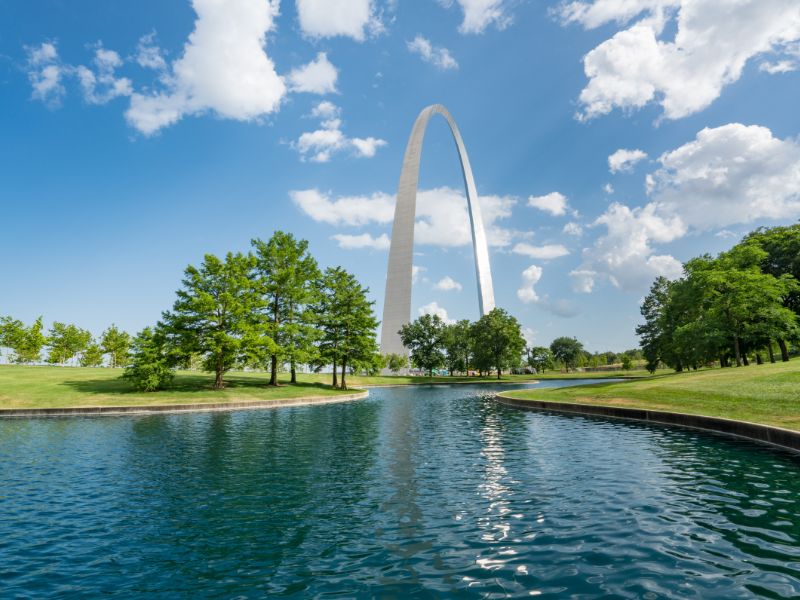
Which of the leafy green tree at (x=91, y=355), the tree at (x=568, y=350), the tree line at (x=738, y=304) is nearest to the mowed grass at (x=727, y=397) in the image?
the tree line at (x=738, y=304)

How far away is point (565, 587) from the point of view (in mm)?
6016

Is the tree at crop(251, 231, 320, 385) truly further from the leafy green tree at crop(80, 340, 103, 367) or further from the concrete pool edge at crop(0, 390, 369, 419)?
the leafy green tree at crop(80, 340, 103, 367)

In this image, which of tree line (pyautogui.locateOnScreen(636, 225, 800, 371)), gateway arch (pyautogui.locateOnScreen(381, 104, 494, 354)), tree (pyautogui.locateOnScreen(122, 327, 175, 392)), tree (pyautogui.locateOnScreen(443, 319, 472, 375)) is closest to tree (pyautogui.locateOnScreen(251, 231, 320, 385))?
tree (pyautogui.locateOnScreen(122, 327, 175, 392))

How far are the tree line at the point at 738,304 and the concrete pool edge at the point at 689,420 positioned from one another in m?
22.2

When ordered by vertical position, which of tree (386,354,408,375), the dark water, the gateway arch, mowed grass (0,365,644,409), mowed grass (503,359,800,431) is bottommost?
the dark water

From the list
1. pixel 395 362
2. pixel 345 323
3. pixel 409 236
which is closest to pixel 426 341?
pixel 395 362

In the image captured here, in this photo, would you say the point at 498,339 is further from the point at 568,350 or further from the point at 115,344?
the point at 568,350

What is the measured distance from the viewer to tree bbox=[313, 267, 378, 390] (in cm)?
5156

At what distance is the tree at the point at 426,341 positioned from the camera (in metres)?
95.4

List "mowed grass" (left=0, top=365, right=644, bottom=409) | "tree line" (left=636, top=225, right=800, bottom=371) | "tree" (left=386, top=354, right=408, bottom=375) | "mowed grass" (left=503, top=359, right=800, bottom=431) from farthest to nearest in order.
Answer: "tree" (left=386, top=354, right=408, bottom=375) → "tree line" (left=636, top=225, right=800, bottom=371) → "mowed grass" (left=0, top=365, right=644, bottom=409) → "mowed grass" (left=503, top=359, right=800, bottom=431)

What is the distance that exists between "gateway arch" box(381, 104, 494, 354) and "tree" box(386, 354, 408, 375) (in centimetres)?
367

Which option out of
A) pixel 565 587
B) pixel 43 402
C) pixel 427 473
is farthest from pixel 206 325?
pixel 565 587

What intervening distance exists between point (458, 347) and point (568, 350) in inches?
3488

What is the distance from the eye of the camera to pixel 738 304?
41.3 m
